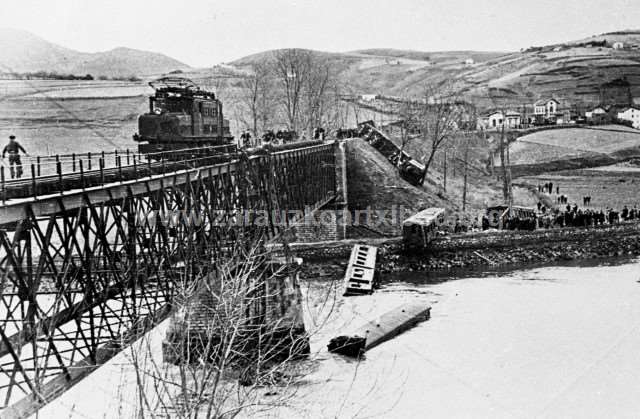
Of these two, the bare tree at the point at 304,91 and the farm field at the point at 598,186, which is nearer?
the farm field at the point at 598,186

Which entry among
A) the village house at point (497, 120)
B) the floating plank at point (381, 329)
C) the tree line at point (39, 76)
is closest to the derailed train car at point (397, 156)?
the floating plank at point (381, 329)

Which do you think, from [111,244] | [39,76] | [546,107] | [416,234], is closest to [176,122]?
[111,244]

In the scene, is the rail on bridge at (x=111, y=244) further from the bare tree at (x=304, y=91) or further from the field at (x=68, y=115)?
the bare tree at (x=304, y=91)

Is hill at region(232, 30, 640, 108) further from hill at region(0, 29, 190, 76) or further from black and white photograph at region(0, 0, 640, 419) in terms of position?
hill at region(0, 29, 190, 76)

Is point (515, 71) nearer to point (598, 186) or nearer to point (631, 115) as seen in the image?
point (631, 115)

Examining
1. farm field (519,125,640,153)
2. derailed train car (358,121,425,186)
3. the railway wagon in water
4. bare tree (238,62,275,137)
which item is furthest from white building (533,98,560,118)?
the railway wagon in water

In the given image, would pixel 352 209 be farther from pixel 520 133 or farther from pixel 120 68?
pixel 120 68
